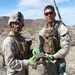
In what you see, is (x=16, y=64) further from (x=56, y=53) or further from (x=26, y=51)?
(x=56, y=53)

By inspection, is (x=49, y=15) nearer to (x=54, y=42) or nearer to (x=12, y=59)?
(x=54, y=42)

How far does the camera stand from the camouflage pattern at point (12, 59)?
A: 5.03 metres

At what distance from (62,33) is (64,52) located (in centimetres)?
37

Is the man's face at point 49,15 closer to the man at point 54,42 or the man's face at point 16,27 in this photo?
the man at point 54,42

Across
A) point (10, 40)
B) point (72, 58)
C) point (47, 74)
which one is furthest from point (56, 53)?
point (72, 58)

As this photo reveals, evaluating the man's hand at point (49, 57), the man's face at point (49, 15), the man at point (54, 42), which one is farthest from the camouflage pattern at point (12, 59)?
the man's face at point (49, 15)

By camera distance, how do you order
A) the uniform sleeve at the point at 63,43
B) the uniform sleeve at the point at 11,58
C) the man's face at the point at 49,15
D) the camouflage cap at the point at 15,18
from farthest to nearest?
the man's face at the point at 49,15 → the uniform sleeve at the point at 63,43 → the camouflage cap at the point at 15,18 → the uniform sleeve at the point at 11,58

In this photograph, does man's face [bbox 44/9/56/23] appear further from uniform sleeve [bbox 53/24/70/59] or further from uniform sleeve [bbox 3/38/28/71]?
uniform sleeve [bbox 3/38/28/71]

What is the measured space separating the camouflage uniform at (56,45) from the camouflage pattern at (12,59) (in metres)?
0.72

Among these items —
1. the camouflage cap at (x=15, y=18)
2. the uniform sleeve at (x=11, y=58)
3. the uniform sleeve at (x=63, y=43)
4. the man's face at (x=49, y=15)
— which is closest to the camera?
the uniform sleeve at (x=11, y=58)

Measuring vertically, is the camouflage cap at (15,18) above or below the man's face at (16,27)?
above

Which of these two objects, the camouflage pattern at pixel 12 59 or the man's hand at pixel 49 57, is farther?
the man's hand at pixel 49 57

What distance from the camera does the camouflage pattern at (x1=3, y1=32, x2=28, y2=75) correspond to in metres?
5.03

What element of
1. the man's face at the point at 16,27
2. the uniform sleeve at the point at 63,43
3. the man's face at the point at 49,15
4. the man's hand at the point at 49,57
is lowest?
the man's hand at the point at 49,57
